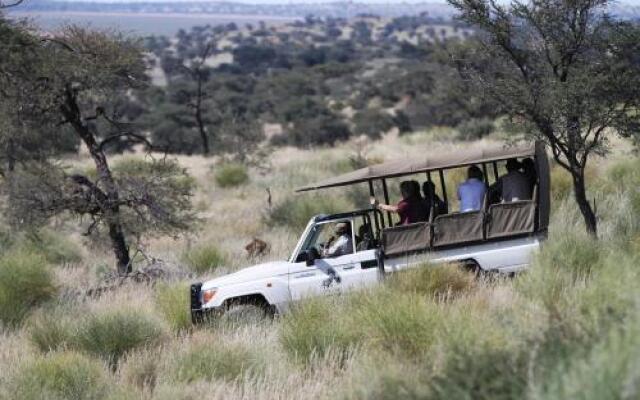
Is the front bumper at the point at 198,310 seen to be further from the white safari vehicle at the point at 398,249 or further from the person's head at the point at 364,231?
the person's head at the point at 364,231

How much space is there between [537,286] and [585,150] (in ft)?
15.0

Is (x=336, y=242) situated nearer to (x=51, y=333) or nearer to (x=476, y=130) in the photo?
(x=51, y=333)

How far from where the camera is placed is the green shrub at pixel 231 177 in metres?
29.6

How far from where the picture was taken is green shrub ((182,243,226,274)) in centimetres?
1686

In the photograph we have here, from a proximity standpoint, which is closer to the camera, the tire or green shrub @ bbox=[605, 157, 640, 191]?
the tire

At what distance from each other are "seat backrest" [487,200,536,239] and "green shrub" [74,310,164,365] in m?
4.35

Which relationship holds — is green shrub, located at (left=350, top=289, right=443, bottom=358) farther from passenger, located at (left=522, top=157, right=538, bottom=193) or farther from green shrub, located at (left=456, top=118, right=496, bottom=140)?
green shrub, located at (left=456, top=118, right=496, bottom=140)

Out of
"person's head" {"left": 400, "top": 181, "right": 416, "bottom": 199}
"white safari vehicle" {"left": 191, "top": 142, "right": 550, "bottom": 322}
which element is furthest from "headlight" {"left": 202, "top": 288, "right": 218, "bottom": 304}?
"person's head" {"left": 400, "top": 181, "right": 416, "bottom": 199}

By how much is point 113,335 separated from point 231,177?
1943 centimetres

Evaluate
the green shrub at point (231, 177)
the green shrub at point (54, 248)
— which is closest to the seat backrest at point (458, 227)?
the green shrub at point (54, 248)

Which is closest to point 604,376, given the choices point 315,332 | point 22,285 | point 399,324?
point 399,324

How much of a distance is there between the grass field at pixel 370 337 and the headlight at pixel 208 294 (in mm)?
381

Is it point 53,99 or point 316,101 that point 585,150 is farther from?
point 316,101

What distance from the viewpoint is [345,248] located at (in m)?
11.8
